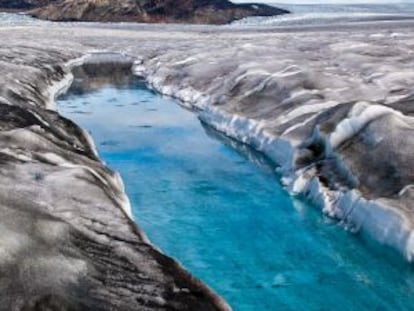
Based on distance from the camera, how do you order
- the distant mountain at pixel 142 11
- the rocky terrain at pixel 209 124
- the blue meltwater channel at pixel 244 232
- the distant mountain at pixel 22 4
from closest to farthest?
the rocky terrain at pixel 209 124
the blue meltwater channel at pixel 244 232
the distant mountain at pixel 142 11
the distant mountain at pixel 22 4

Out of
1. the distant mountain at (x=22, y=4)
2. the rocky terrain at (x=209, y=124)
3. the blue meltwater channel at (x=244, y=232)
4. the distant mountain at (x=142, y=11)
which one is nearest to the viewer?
the rocky terrain at (x=209, y=124)

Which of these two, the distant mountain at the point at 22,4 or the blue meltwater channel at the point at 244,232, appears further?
the distant mountain at the point at 22,4

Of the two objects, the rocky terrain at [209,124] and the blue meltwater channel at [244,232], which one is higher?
the rocky terrain at [209,124]

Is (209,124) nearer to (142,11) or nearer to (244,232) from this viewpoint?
(244,232)

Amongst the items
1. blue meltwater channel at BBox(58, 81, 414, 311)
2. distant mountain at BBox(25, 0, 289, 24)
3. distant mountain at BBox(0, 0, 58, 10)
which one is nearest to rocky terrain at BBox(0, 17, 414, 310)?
blue meltwater channel at BBox(58, 81, 414, 311)

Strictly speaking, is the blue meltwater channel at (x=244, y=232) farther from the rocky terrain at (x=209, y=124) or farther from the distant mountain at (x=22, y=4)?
the distant mountain at (x=22, y=4)

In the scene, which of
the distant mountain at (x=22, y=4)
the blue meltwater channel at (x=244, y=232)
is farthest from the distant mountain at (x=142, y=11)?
the blue meltwater channel at (x=244, y=232)

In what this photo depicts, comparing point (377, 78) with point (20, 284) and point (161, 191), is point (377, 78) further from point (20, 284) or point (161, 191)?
point (20, 284)

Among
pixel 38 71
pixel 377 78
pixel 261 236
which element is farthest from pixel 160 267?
pixel 38 71
